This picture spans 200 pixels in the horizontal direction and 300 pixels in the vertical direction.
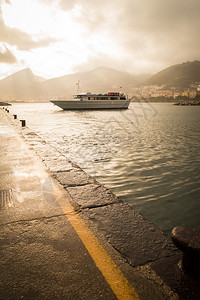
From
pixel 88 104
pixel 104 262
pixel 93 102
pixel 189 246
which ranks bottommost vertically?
pixel 104 262

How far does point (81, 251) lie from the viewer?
5.82 ft

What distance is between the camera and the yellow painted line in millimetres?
1396

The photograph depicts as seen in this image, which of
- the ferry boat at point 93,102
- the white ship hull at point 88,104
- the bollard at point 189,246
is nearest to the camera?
the bollard at point 189,246

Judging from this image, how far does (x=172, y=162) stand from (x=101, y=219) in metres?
5.16

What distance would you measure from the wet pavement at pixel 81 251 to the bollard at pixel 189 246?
0.07 meters

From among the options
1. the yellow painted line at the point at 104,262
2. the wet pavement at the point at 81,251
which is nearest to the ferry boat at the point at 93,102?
the wet pavement at the point at 81,251

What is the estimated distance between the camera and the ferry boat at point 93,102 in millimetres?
46350

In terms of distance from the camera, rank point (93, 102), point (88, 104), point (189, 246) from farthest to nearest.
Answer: point (93, 102), point (88, 104), point (189, 246)

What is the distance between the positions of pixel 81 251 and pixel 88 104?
158ft

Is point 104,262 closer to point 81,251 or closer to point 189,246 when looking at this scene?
point 81,251

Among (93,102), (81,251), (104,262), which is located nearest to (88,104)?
(93,102)

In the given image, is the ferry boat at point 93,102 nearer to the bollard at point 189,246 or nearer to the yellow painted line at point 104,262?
the yellow painted line at point 104,262

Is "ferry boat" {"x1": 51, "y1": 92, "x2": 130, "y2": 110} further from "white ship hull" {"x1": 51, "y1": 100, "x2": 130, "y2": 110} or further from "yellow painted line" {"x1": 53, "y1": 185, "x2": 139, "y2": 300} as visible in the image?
"yellow painted line" {"x1": 53, "y1": 185, "x2": 139, "y2": 300}

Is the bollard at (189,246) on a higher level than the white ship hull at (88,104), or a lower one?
lower
